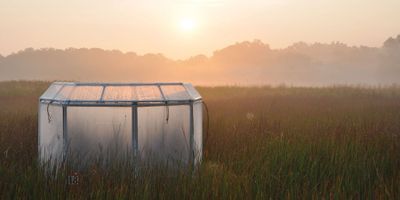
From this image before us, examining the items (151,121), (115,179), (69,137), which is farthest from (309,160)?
(69,137)

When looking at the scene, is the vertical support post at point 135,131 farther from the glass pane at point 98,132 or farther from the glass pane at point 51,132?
the glass pane at point 51,132

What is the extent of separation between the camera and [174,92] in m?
5.88

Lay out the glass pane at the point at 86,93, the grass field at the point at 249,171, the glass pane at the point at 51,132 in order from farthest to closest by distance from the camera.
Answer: the glass pane at the point at 51,132
the glass pane at the point at 86,93
the grass field at the point at 249,171

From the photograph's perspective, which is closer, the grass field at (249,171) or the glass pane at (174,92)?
the grass field at (249,171)

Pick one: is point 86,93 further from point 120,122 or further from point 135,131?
point 135,131

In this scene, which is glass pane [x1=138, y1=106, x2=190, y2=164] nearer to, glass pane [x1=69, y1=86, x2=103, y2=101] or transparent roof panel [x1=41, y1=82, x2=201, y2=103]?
transparent roof panel [x1=41, y1=82, x2=201, y2=103]

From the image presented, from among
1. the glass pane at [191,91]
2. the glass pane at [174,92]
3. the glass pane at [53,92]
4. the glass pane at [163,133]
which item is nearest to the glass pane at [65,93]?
the glass pane at [53,92]

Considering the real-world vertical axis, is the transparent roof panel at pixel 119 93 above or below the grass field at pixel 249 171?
above

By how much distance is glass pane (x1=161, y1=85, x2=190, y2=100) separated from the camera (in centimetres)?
576

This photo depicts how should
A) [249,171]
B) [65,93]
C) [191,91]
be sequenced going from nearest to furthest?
1. [65,93]
2. [249,171]
3. [191,91]

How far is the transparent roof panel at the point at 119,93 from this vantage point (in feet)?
18.2

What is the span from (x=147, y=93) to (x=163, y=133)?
19.0 inches

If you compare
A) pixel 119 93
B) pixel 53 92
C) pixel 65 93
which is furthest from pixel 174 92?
pixel 53 92

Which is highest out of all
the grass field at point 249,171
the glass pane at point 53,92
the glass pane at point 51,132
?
the glass pane at point 53,92
